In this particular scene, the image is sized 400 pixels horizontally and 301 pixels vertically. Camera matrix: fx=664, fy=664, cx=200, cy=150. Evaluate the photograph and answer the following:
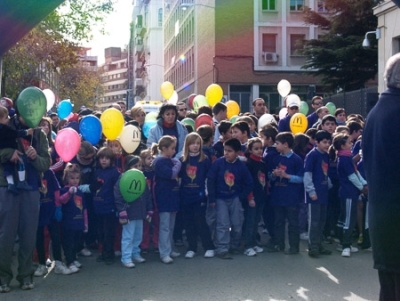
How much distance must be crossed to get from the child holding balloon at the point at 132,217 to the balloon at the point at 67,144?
686 mm

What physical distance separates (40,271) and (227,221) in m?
2.52

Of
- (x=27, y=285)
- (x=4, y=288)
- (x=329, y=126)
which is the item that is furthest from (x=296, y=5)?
(x=4, y=288)

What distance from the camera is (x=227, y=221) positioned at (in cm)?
887

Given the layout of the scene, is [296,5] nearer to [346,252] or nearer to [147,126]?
[147,126]

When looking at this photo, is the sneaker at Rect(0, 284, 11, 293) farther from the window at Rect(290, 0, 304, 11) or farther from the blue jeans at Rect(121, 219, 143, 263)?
the window at Rect(290, 0, 304, 11)

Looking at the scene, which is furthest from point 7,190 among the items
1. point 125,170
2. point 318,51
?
point 318,51

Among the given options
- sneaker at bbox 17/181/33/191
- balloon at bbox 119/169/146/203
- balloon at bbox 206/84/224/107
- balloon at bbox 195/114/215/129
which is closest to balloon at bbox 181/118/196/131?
balloon at bbox 195/114/215/129

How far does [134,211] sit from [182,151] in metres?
1.20

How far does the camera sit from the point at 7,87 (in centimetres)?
2950

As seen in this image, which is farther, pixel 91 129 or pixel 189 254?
pixel 91 129

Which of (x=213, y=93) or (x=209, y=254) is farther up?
(x=213, y=93)

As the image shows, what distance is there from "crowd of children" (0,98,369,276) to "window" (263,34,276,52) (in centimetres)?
3319

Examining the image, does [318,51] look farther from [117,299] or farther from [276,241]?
[117,299]

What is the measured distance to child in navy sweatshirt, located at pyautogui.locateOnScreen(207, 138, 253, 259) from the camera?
8.77 m
